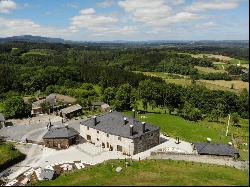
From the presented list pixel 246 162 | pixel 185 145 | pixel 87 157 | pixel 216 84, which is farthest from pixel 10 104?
pixel 216 84

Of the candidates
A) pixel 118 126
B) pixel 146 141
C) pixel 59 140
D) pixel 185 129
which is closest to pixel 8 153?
pixel 59 140

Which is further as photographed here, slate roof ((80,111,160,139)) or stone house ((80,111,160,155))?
slate roof ((80,111,160,139))

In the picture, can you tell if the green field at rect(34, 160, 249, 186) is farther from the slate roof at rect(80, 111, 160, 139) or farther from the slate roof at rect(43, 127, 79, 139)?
the slate roof at rect(43, 127, 79, 139)

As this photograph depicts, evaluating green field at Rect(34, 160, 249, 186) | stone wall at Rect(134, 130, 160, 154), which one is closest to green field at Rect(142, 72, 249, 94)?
stone wall at Rect(134, 130, 160, 154)

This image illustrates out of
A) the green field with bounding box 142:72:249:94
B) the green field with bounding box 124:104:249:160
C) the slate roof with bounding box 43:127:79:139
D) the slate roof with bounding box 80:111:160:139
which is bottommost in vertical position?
the green field with bounding box 142:72:249:94

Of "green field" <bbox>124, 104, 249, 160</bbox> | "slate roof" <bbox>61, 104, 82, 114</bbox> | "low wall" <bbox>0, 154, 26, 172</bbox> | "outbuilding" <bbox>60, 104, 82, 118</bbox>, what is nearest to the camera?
"low wall" <bbox>0, 154, 26, 172</bbox>

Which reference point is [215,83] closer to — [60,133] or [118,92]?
[118,92]

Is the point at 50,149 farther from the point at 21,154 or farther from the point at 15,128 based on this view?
the point at 15,128
